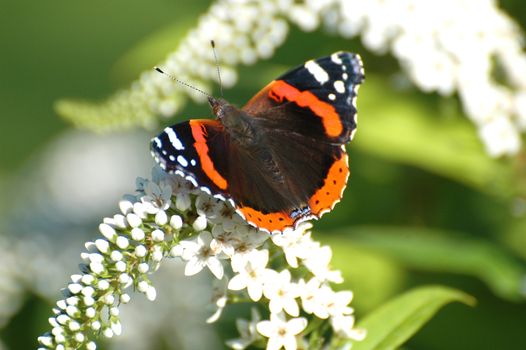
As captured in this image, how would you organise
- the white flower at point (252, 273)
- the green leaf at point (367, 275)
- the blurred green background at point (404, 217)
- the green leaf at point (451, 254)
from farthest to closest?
the green leaf at point (367, 275)
the blurred green background at point (404, 217)
the green leaf at point (451, 254)
the white flower at point (252, 273)

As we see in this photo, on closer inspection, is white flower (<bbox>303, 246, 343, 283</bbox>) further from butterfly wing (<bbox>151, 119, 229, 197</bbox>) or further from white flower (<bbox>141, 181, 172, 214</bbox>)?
white flower (<bbox>141, 181, 172, 214</bbox>)

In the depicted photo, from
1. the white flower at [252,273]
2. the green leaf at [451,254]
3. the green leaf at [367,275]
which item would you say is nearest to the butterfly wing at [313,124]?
the white flower at [252,273]

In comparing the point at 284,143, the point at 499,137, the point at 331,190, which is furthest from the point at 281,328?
the point at 499,137

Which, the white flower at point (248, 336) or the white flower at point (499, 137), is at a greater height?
the white flower at point (499, 137)

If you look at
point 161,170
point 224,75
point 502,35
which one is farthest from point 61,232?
point 502,35

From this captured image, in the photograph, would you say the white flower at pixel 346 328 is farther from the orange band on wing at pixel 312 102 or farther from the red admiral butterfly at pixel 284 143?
the orange band on wing at pixel 312 102

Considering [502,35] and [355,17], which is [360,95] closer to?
[355,17]

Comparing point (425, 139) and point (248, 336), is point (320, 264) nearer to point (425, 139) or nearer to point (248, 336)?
point (248, 336)
